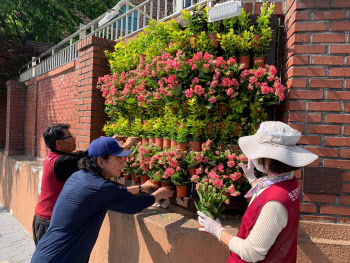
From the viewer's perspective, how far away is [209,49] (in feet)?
9.05

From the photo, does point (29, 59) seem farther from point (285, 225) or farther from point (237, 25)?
point (285, 225)

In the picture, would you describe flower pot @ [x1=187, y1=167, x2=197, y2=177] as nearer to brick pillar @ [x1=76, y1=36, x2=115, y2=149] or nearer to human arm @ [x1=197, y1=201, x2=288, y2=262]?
human arm @ [x1=197, y1=201, x2=288, y2=262]

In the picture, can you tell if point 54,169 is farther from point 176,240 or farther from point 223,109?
point 223,109

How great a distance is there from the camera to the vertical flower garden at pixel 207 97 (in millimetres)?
2533

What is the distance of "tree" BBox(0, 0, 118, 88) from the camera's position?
1021cm

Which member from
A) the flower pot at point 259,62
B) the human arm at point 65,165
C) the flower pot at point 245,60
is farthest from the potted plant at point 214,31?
the human arm at point 65,165

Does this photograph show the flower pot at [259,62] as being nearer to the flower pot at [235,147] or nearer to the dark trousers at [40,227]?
the flower pot at [235,147]

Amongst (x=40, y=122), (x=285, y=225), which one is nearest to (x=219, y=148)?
(x=285, y=225)

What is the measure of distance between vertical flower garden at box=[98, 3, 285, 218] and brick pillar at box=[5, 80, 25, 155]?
7.45 m

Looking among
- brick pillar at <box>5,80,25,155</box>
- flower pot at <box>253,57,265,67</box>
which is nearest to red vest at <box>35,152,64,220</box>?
flower pot at <box>253,57,265,67</box>

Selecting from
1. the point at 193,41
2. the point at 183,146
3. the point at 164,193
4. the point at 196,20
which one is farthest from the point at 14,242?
the point at 196,20

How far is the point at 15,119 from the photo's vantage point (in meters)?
9.07

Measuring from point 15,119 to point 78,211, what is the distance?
8140mm

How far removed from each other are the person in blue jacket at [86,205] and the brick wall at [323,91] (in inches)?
58.7
